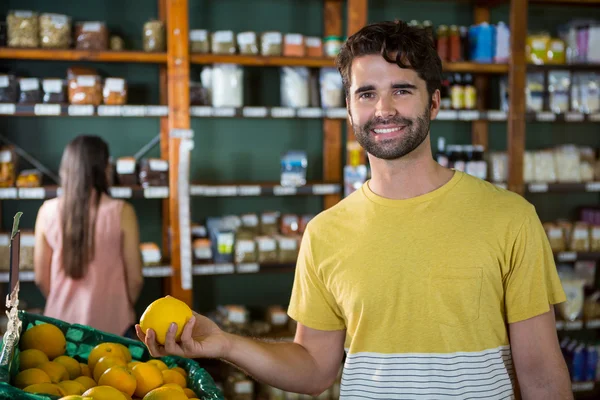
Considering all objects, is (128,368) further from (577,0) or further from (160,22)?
(577,0)

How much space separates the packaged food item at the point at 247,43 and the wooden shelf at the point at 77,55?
45cm

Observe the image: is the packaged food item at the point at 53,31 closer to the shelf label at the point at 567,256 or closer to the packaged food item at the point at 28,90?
the packaged food item at the point at 28,90

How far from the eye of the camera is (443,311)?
5.31 ft

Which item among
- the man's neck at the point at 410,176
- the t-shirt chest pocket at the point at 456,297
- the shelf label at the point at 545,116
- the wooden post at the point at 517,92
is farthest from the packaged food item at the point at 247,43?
the t-shirt chest pocket at the point at 456,297

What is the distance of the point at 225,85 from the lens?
393cm

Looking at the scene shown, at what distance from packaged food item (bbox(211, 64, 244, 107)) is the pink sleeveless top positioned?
1.02 meters

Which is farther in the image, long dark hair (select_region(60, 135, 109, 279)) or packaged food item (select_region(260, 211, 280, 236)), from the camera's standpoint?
packaged food item (select_region(260, 211, 280, 236))

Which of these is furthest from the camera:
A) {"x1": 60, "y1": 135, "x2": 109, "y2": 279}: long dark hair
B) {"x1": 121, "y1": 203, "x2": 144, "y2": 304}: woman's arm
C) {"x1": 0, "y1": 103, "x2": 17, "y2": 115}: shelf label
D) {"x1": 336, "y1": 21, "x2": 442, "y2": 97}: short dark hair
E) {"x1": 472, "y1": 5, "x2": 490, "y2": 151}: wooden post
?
{"x1": 472, "y1": 5, "x2": 490, "y2": 151}: wooden post

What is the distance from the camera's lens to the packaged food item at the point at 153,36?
12.5 feet

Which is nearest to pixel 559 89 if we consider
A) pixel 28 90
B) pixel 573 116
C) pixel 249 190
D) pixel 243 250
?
pixel 573 116

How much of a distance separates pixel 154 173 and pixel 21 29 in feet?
3.37

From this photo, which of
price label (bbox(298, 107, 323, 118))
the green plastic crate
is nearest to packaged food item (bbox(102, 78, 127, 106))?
price label (bbox(298, 107, 323, 118))

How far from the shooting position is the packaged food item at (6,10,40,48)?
3615 millimetres

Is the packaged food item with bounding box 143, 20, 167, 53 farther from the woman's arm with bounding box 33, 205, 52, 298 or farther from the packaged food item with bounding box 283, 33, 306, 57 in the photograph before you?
the woman's arm with bounding box 33, 205, 52, 298
